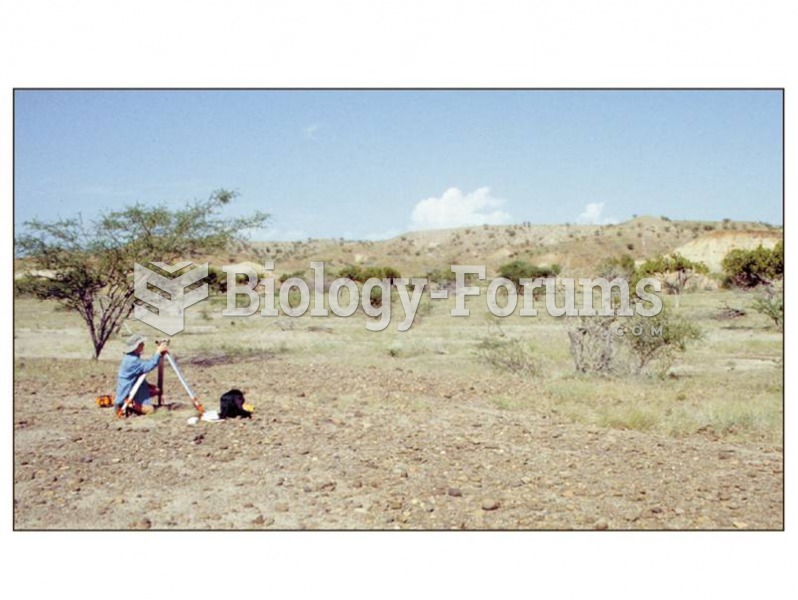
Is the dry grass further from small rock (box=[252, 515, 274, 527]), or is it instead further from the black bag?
small rock (box=[252, 515, 274, 527])

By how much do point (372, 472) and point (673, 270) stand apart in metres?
28.4

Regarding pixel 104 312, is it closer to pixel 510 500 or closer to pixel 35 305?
pixel 510 500

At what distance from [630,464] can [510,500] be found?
1.48 metres

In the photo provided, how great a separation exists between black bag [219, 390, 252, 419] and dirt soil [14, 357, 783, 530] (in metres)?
0.19

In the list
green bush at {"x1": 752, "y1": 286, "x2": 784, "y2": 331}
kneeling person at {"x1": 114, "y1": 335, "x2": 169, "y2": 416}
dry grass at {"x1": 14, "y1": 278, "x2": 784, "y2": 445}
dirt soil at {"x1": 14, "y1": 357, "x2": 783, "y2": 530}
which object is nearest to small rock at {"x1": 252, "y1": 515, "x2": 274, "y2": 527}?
dirt soil at {"x1": 14, "y1": 357, "x2": 783, "y2": 530}

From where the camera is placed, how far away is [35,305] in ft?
84.4

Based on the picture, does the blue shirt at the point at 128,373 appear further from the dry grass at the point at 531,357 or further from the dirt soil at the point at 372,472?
the dry grass at the point at 531,357

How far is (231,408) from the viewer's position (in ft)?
25.1

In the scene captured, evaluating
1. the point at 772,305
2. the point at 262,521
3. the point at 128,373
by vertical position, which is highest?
the point at 772,305

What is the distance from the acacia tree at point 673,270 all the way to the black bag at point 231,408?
77.7 feet

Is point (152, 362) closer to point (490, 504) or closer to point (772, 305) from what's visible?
point (490, 504)

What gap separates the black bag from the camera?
7609 millimetres

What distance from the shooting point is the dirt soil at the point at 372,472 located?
5.23 metres

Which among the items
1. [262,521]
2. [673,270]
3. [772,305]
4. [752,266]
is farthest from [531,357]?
[673,270]
